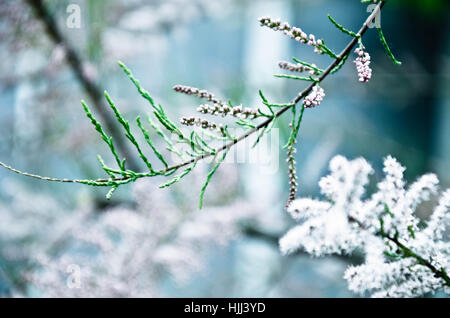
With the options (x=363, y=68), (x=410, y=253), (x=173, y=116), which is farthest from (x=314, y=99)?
(x=173, y=116)

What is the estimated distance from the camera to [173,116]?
4.03 feet

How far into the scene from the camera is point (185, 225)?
926 millimetres

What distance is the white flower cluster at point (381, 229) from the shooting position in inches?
12.6

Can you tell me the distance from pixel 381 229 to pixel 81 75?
69 cm

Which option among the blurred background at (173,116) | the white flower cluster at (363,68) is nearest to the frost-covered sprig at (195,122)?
the white flower cluster at (363,68)

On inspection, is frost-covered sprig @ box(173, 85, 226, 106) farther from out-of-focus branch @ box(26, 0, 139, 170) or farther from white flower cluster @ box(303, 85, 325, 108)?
out-of-focus branch @ box(26, 0, 139, 170)

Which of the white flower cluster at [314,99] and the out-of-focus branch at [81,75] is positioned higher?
the out-of-focus branch at [81,75]

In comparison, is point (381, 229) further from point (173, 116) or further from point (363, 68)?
point (173, 116)

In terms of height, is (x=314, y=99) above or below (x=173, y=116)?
below

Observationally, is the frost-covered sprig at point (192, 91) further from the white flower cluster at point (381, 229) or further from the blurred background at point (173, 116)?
the blurred background at point (173, 116)

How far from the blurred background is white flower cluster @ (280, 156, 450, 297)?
198mm

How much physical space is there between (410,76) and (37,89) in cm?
139
